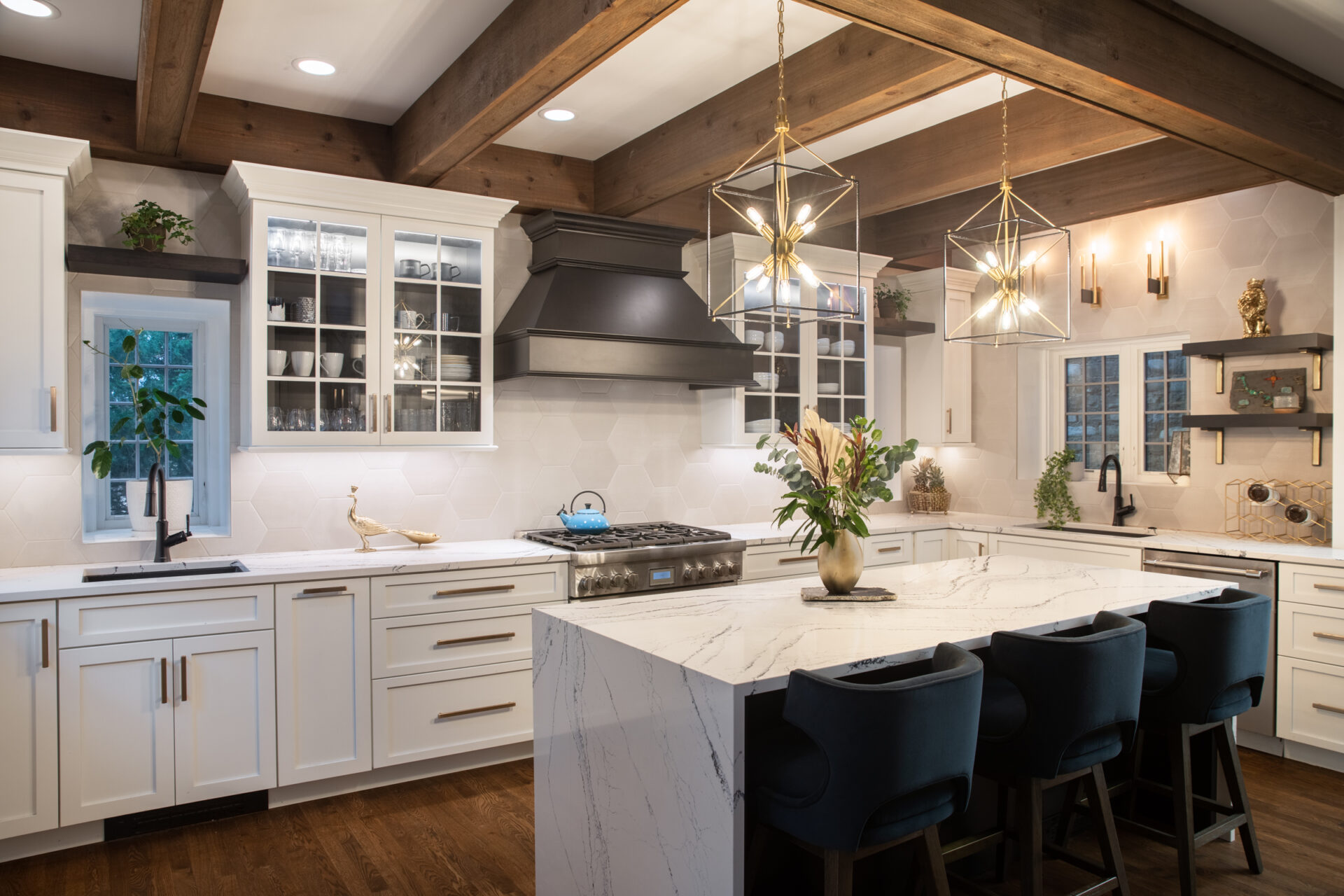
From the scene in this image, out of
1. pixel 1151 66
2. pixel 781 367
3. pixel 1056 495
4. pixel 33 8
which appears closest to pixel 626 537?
pixel 781 367

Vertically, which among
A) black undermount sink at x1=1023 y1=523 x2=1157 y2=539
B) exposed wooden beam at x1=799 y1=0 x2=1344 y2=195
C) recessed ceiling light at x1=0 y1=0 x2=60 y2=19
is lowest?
black undermount sink at x1=1023 y1=523 x2=1157 y2=539

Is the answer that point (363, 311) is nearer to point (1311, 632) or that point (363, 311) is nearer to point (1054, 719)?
point (1054, 719)

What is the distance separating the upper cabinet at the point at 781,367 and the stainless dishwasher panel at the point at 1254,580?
1.94 m

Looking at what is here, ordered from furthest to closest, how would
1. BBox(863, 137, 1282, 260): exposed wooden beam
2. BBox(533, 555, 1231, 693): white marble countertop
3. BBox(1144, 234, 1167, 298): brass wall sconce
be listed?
1. BBox(1144, 234, 1167, 298): brass wall sconce
2. BBox(863, 137, 1282, 260): exposed wooden beam
3. BBox(533, 555, 1231, 693): white marble countertop

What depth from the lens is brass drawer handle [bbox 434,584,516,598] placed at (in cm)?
379

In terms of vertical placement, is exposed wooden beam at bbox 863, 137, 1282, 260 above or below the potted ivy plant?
above

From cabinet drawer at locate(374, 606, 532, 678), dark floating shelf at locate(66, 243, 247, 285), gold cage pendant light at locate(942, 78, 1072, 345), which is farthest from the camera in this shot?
cabinet drawer at locate(374, 606, 532, 678)

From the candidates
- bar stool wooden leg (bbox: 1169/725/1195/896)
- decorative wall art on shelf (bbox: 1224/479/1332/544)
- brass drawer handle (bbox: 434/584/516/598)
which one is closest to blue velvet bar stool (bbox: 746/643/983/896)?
bar stool wooden leg (bbox: 1169/725/1195/896)

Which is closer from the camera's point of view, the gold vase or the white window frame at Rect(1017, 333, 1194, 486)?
the gold vase

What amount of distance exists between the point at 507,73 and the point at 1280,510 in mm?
4173

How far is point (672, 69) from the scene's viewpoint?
3.47 meters

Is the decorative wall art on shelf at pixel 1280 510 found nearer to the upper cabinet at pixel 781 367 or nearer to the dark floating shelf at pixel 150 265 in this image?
the upper cabinet at pixel 781 367

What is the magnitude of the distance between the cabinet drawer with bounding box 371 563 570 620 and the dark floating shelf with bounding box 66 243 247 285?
1.42 m

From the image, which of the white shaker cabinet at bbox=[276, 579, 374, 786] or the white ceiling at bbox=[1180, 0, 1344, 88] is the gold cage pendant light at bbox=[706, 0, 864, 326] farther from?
the white shaker cabinet at bbox=[276, 579, 374, 786]
